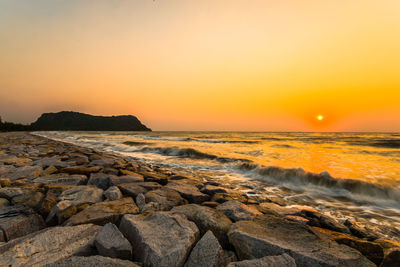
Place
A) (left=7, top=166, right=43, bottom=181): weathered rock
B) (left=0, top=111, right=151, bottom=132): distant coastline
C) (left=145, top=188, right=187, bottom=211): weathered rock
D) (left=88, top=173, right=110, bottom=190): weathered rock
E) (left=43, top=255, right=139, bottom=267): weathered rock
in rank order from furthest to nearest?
(left=0, top=111, right=151, bottom=132): distant coastline → (left=7, top=166, right=43, bottom=181): weathered rock → (left=88, top=173, right=110, bottom=190): weathered rock → (left=145, top=188, right=187, bottom=211): weathered rock → (left=43, top=255, right=139, bottom=267): weathered rock

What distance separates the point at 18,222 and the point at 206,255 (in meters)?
1.99

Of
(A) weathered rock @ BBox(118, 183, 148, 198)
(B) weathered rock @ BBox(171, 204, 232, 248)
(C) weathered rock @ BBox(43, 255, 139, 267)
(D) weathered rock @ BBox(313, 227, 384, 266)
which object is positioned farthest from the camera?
(A) weathered rock @ BBox(118, 183, 148, 198)

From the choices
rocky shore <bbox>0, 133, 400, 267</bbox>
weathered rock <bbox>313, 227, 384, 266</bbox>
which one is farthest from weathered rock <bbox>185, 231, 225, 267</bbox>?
weathered rock <bbox>313, 227, 384, 266</bbox>

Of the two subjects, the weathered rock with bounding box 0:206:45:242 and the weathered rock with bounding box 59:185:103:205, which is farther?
the weathered rock with bounding box 59:185:103:205

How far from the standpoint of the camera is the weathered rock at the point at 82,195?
2482 millimetres

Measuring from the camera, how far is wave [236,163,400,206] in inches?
177

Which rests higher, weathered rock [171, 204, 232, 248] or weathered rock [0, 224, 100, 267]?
weathered rock [0, 224, 100, 267]

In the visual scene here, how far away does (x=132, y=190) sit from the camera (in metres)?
3.02

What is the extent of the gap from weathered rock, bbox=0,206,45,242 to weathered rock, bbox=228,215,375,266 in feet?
6.93

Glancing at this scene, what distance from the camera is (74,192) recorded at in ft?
8.91

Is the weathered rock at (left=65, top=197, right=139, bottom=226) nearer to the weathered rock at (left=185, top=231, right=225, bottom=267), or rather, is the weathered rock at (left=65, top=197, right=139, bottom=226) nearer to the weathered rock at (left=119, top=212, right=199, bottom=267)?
the weathered rock at (left=119, top=212, right=199, bottom=267)

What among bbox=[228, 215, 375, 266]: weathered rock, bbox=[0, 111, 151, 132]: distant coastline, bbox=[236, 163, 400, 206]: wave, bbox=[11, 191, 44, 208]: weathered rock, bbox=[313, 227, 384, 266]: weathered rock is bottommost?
bbox=[236, 163, 400, 206]: wave

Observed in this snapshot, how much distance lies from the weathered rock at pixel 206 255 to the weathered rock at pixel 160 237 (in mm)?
64

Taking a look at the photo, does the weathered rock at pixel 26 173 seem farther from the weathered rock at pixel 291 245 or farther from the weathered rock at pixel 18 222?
the weathered rock at pixel 291 245
